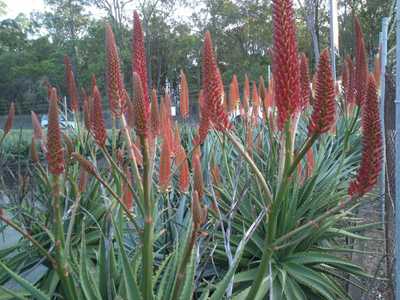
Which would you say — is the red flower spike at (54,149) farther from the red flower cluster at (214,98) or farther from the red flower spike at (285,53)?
the red flower spike at (285,53)

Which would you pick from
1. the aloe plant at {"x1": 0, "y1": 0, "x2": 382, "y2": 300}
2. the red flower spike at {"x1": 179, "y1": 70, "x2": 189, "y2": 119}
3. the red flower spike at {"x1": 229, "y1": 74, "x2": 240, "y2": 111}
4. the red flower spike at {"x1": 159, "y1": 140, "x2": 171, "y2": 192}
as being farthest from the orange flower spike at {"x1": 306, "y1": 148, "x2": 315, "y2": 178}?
the red flower spike at {"x1": 159, "y1": 140, "x2": 171, "y2": 192}

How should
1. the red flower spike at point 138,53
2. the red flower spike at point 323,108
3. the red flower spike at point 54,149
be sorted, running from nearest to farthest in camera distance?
the red flower spike at point 323,108 < the red flower spike at point 54,149 < the red flower spike at point 138,53

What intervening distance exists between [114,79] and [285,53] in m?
0.55

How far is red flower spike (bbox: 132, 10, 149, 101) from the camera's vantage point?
1446 mm

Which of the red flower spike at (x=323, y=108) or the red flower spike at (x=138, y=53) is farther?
the red flower spike at (x=138, y=53)

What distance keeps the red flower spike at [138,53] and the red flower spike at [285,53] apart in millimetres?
522

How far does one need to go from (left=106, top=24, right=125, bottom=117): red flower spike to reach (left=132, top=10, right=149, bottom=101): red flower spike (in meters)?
0.08

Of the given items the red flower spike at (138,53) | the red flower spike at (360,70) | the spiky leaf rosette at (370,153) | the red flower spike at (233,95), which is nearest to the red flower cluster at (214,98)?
the red flower spike at (138,53)

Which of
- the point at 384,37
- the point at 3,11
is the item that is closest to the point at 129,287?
the point at 384,37

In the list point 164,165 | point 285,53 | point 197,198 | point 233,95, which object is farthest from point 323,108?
point 233,95

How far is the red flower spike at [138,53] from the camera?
1.45 meters

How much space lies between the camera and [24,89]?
3862cm

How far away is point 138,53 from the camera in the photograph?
4.96 ft

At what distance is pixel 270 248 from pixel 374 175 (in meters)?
0.29
